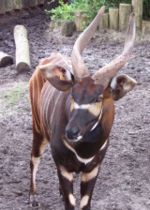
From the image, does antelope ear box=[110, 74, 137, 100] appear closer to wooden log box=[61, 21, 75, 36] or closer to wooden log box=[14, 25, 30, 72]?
wooden log box=[14, 25, 30, 72]

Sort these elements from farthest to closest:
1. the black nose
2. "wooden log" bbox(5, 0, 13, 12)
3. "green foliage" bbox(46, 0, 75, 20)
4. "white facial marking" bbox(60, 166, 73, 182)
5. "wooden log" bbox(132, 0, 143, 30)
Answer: "wooden log" bbox(5, 0, 13, 12)
"green foliage" bbox(46, 0, 75, 20)
"wooden log" bbox(132, 0, 143, 30)
"white facial marking" bbox(60, 166, 73, 182)
the black nose

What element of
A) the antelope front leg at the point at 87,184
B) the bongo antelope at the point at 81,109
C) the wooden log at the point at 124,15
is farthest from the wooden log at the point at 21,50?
the antelope front leg at the point at 87,184

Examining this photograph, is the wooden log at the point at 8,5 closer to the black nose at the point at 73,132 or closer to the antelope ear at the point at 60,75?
the antelope ear at the point at 60,75

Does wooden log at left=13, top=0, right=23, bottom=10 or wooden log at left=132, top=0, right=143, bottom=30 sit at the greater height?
wooden log at left=132, top=0, right=143, bottom=30

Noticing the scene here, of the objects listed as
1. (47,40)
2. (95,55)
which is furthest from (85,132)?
(47,40)

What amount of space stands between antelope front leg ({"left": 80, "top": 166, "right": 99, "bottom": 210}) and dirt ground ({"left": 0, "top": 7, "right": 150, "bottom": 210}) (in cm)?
58

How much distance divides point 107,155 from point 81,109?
239 cm

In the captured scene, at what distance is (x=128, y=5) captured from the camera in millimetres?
10875

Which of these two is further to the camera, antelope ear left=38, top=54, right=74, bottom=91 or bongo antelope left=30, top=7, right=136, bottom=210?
antelope ear left=38, top=54, right=74, bottom=91

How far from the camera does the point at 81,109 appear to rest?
11.5ft

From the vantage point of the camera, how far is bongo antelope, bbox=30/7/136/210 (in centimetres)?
355

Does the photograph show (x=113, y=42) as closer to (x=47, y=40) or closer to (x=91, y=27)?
(x=47, y=40)

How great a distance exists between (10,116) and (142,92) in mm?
1817

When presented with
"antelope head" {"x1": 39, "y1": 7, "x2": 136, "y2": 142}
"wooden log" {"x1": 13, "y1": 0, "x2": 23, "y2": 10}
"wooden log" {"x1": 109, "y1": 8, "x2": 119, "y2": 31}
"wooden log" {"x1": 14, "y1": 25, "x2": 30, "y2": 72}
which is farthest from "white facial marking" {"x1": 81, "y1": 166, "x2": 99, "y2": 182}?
"wooden log" {"x1": 13, "y1": 0, "x2": 23, "y2": 10}
